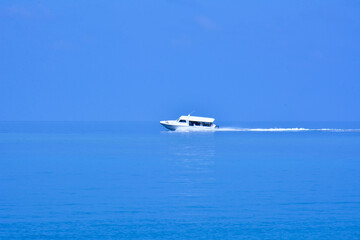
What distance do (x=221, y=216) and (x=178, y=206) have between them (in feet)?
7.37

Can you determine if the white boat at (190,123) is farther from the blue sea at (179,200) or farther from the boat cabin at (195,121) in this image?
the blue sea at (179,200)

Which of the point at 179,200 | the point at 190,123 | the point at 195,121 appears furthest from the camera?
the point at 195,121

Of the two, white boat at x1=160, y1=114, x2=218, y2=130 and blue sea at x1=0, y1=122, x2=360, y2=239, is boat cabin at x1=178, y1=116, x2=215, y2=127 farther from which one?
blue sea at x1=0, y1=122, x2=360, y2=239

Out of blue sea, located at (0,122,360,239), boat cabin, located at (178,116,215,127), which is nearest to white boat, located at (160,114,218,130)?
boat cabin, located at (178,116,215,127)

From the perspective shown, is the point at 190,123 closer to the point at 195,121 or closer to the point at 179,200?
the point at 195,121

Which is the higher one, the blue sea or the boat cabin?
the boat cabin

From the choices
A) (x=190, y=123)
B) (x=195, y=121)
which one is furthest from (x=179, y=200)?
(x=195, y=121)

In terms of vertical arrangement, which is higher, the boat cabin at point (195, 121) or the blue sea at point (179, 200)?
the boat cabin at point (195, 121)

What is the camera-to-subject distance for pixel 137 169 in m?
33.5

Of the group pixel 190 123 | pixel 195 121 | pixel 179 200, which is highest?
pixel 195 121

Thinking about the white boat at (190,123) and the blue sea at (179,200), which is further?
the white boat at (190,123)

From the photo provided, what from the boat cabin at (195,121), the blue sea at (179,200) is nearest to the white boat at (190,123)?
the boat cabin at (195,121)

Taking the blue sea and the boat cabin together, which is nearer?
the blue sea

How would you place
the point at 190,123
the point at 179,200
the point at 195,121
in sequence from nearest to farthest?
the point at 179,200, the point at 190,123, the point at 195,121
